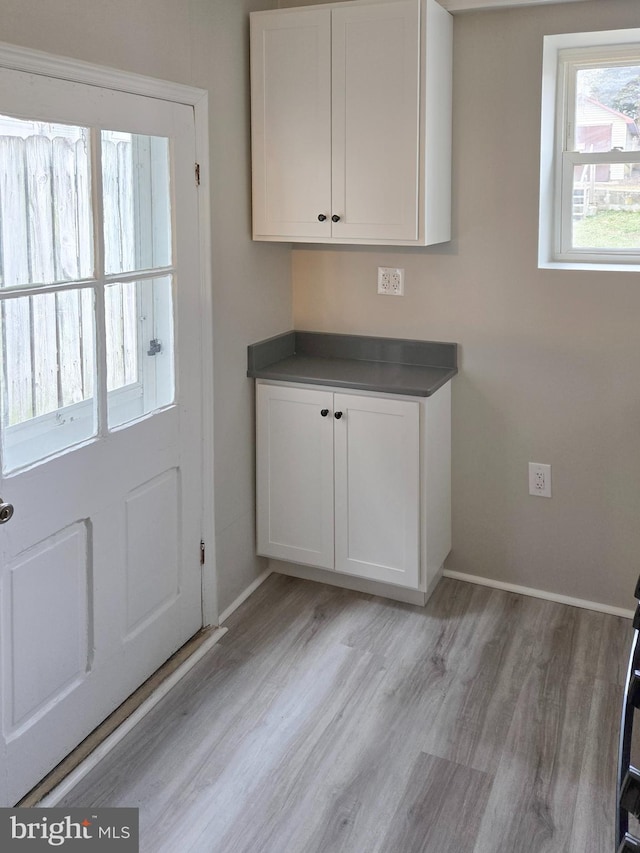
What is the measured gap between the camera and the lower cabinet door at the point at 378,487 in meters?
2.96

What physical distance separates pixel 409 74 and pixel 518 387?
3.81ft

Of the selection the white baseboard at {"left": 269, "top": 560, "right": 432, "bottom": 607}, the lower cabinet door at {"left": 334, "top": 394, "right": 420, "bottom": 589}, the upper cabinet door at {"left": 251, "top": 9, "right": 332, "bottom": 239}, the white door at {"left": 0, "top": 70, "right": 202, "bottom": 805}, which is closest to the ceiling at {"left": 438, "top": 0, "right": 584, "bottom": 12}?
the upper cabinet door at {"left": 251, "top": 9, "right": 332, "bottom": 239}

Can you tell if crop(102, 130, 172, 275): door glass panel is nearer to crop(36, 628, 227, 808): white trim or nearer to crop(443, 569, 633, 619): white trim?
crop(36, 628, 227, 808): white trim

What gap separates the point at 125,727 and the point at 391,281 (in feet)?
6.09

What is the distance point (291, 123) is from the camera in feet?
9.57

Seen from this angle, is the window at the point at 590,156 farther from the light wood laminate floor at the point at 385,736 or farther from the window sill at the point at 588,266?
the light wood laminate floor at the point at 385,736

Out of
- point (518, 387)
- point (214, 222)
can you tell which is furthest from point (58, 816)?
point (518, 387)

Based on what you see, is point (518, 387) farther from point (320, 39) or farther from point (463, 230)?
point (320, 39)

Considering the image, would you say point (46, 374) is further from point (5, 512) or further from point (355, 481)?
point (355, 481)

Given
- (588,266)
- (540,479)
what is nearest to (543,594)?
(540,479)

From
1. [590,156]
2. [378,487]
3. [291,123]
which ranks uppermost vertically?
[291,123]

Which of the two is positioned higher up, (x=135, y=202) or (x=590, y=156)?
(x=590, y=156)

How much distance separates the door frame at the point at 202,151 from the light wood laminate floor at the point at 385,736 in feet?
1.03

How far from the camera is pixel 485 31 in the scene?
9.48 ft
